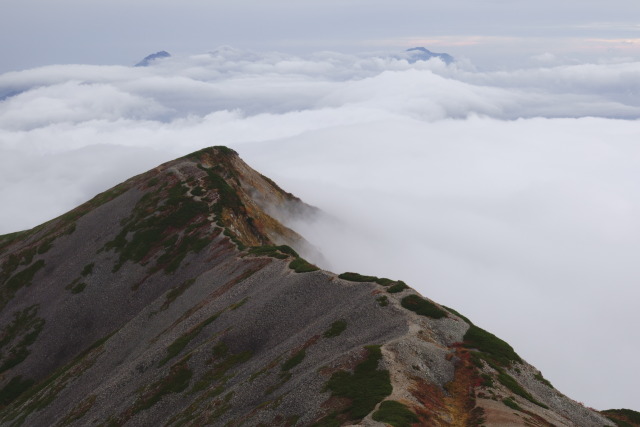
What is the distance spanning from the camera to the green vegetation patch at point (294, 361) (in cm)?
4847

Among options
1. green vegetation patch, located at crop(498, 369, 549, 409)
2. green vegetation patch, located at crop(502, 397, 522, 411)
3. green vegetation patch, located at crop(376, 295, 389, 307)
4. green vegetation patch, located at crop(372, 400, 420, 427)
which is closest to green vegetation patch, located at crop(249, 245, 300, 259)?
green vegetation patch, located at crop(376, 295, 389, 307)

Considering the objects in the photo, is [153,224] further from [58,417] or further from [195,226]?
[58,417]

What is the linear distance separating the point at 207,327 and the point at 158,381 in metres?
10.0

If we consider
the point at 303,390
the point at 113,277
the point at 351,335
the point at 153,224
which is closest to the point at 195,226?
the point at 153,224

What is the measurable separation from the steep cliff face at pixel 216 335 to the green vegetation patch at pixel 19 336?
0.98ft

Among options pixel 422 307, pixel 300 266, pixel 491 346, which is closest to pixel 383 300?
pixel 422 307

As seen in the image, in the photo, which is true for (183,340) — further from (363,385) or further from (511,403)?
(511,403)

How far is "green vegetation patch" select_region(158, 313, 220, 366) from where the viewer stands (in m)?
63.5

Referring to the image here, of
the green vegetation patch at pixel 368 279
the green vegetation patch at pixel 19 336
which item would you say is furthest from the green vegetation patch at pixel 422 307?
the green vegetation patch at pixel 19 336

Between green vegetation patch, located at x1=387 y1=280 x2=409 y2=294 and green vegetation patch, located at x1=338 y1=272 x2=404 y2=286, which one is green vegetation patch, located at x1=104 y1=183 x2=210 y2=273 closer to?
green vegetation patch, located at x1=338 y1=272 x2=404 y2=286

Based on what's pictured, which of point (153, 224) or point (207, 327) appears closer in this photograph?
point (207, 327)

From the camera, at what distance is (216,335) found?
2491 inches

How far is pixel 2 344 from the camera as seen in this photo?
94250 mm

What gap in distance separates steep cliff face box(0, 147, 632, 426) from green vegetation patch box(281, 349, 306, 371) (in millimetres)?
193
